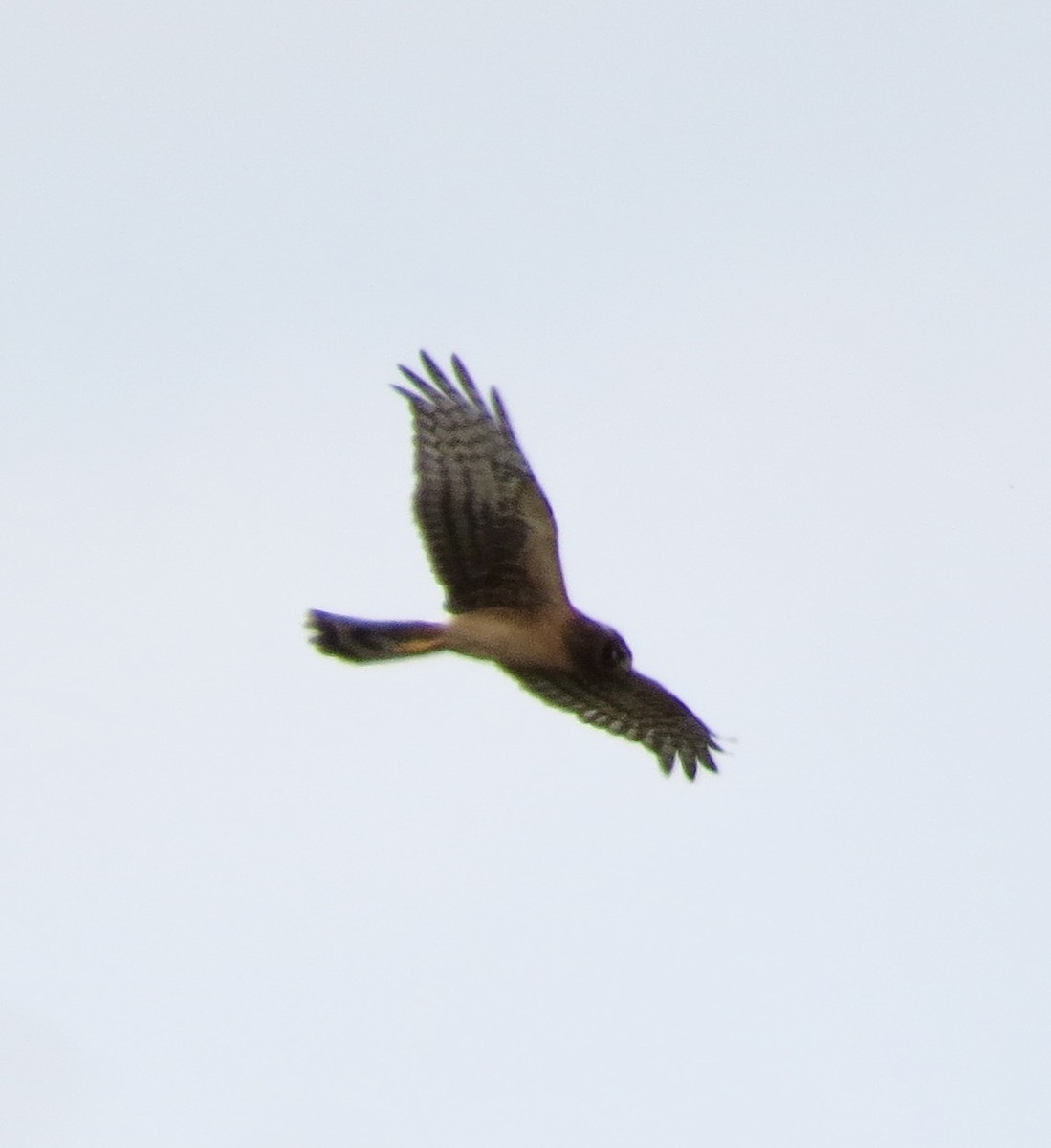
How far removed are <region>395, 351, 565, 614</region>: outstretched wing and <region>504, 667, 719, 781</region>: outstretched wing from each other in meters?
0.98

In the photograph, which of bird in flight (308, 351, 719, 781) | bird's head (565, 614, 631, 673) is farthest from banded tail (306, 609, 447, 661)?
bird's head (565, 614, 631, 673)

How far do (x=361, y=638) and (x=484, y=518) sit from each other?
141 centimetres

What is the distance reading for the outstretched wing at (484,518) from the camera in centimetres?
1466

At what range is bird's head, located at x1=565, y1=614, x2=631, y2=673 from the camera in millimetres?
15031

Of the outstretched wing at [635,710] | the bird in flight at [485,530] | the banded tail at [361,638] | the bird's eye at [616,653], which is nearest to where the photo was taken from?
the banded tail at [361,638]

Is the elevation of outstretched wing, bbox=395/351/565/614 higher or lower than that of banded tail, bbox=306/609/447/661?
higher

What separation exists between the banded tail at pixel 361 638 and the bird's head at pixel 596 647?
1373 millimetres

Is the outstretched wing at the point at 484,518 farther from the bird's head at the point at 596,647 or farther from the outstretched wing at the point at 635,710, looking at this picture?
the outstretched wing at the point at 635,710

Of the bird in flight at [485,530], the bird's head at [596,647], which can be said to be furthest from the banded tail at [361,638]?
the bird's head at [596,647]

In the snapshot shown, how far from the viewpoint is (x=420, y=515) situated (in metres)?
14.8

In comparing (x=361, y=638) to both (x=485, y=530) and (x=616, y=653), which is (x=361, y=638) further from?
(x=616, y=653)

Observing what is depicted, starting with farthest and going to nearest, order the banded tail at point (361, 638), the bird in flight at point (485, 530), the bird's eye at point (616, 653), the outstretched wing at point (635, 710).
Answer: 1. the outstretched wing at point (635, 710)
2. the bird's eye at point (616, 653)
3. the bird in flight at point (485, 530)
4. the banded tail at point (361, 638)

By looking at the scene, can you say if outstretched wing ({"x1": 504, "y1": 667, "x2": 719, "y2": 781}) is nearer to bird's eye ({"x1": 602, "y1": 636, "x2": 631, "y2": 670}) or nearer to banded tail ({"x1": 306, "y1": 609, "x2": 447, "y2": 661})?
bird's eye ({"x1": 602, "y1": 636, "x2": 631, "y2": 670})

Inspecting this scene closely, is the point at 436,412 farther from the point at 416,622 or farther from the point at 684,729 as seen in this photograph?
the point at 684,729
